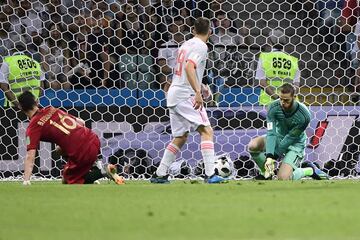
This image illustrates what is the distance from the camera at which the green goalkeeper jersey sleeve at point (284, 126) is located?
11.7 m

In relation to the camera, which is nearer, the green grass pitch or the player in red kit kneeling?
the green grass pitch

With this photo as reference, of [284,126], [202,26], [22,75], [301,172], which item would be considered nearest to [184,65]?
[202,26]

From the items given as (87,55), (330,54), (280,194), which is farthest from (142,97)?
(280,194)

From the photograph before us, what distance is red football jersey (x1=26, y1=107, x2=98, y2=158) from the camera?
10.6 m

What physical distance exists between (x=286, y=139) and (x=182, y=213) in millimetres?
5791

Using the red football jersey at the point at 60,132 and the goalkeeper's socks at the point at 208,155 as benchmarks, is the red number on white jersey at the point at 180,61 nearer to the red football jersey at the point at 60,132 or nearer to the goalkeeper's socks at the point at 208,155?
the goalkeeper's socks at the point at 208,155

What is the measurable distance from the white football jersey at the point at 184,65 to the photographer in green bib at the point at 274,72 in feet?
9.61

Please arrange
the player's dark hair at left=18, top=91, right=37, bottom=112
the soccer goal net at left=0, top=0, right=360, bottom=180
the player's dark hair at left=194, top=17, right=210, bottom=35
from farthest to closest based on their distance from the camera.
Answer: the soccer goal net at left=0, top=0, right=360, bottom=180 < the player's dark hair at left=194, top=17, right=210, bottom=35 < the player's dark hair at left=18, top=91, right=37, bottom=112

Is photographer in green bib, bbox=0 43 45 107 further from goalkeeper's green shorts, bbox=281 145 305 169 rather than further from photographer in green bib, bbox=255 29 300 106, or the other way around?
goalkeeper's green shorts, bbox=281 145 305 169

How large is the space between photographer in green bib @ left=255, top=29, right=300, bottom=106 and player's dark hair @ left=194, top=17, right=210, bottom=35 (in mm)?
3170

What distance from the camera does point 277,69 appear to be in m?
14.1

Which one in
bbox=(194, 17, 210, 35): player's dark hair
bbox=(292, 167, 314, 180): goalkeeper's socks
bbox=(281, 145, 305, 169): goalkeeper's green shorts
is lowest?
bbox=(292, 167, 314, 180): goalkeeper's socks

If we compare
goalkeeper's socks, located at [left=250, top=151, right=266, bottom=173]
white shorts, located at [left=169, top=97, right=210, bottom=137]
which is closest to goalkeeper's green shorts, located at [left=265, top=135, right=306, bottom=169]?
goalkeeper's socks, located at [left=250, top=151, right=266, bottom=173]

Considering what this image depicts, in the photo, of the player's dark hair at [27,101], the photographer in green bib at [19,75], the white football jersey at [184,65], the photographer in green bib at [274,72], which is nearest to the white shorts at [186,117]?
the white football jersey at [184,65]
